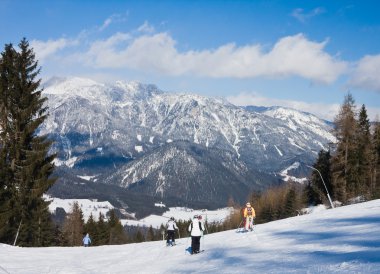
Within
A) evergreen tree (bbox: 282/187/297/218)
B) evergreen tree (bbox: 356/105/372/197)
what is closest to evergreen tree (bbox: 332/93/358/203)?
evergreen tree (bbox: 356/105/372/197)

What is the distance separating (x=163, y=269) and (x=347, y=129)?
42.3 metres

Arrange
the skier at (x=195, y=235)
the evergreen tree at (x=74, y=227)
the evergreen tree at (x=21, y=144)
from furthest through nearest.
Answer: the evergreen tree at (x=74, y=227), the evergreen tree at (x=21, y=144), the skier at (x=195, y=235)

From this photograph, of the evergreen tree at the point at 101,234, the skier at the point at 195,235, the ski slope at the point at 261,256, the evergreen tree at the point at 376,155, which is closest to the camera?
the ski slope at the point at 261,256

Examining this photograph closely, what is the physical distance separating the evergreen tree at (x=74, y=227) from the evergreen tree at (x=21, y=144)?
42.9 metres

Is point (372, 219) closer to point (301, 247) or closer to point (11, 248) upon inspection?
point (301, 247)

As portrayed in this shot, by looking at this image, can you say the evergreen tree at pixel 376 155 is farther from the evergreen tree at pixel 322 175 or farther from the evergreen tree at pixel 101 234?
the evergreen tree at pixel 101 234

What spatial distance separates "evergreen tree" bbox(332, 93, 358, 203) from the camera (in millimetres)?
57281

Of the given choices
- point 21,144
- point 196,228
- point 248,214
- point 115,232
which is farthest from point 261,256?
point 115,232

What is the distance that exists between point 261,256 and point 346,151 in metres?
41.6

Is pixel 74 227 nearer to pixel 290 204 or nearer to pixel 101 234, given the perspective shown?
pixel 101 234

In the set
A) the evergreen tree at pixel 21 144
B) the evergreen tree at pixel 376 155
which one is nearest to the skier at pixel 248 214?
the evergreen tree at pixel 21 144

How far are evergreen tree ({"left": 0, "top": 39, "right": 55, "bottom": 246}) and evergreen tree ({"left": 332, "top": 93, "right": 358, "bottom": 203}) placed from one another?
3597 centimetres

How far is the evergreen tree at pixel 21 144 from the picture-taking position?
3741 cm

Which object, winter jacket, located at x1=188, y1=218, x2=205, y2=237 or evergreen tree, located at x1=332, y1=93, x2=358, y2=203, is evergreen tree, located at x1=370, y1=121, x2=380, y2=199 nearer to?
evergreen tree, located at x1=332, y1=93, x2=358, y2=203
